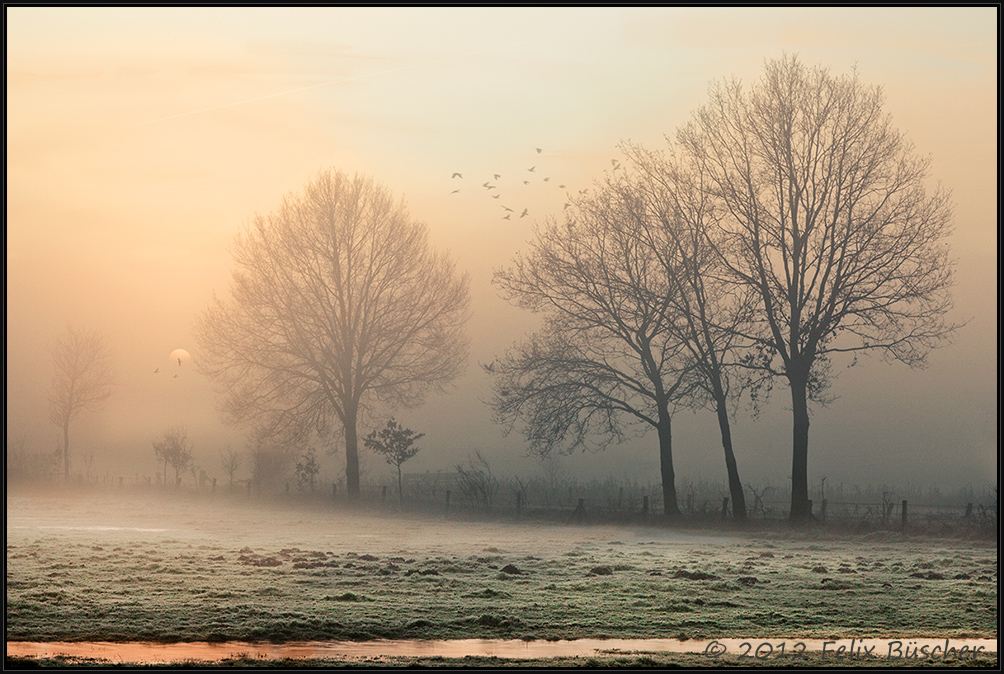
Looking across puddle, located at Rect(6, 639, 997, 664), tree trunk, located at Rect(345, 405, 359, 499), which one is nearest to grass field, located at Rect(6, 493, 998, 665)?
puddle, located at Rect(6, 639, 997, 664)

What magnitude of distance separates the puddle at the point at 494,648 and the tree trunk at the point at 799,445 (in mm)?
17186

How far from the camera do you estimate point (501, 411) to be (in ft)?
107

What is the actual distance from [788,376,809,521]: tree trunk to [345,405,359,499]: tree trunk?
62.3 ft

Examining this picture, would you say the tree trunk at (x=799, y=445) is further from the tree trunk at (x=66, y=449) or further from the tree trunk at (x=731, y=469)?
the tree trunk at (x=66, y=449)

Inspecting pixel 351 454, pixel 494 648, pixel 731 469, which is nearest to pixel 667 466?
pixel 731 469

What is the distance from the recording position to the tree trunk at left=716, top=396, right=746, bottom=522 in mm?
29375

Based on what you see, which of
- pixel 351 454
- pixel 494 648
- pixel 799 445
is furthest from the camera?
pixel 351 454

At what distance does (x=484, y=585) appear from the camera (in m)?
15.6

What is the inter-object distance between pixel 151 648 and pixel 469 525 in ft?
64.2

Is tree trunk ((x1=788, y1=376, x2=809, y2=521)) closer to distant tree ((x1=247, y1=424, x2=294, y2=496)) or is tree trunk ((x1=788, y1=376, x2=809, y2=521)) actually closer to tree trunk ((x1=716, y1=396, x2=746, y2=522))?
tree trunk ((x1=716, y1=396, x2=746, y2=522))

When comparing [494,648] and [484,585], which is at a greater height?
[494,648]

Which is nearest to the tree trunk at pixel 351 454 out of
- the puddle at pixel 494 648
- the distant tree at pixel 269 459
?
the distant tree at pixel 269 459

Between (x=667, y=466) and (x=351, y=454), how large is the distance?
14.9 metres

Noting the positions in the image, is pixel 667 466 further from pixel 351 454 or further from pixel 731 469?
pixel 351 454
